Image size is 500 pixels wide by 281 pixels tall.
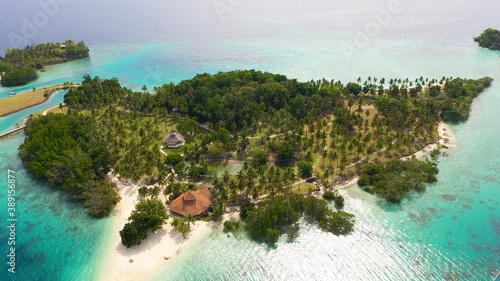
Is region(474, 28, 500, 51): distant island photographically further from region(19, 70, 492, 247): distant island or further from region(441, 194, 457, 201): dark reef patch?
region(441, 194, 457, 201): dark reef patch

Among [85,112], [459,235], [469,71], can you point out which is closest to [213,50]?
[85,112]

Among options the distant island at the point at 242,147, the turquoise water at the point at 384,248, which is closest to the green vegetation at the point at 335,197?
the distant island at the point at 242,147

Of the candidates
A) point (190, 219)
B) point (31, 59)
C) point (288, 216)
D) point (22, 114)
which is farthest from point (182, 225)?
point (31, 59)

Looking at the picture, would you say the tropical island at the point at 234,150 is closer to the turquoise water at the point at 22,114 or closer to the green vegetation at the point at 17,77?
the turquoise water at the point at 22,114

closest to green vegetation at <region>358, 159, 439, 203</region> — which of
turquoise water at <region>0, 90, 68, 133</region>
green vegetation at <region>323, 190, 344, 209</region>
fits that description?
green vegetation at <region>323, 190, 344, 209</region>

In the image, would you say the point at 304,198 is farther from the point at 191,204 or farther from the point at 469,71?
the point at 469,71

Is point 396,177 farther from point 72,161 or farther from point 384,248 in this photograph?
point 72,161

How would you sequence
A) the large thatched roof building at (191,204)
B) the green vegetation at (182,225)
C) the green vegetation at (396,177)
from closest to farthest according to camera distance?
1. the green vegetation at (182,225)
2. the large thatched roof building at (191,204)
3. the green vegetation at (396,177)

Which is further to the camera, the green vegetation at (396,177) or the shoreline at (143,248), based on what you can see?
the green vegetation at (396,177)
